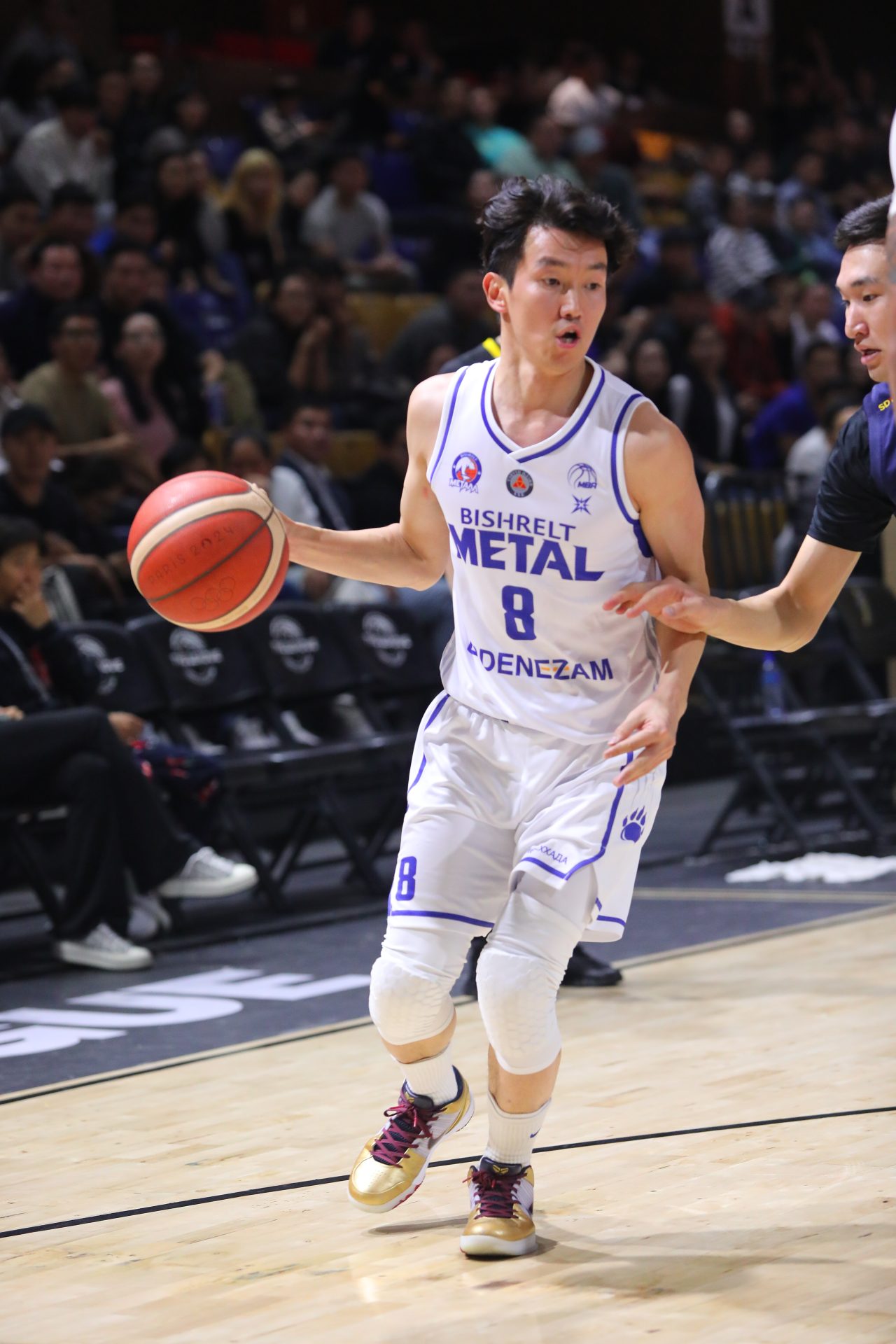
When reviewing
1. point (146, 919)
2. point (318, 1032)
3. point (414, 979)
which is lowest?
point (146, 919)

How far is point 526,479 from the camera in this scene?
11.0 feet

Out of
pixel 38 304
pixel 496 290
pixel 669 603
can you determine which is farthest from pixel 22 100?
pixel 669 603

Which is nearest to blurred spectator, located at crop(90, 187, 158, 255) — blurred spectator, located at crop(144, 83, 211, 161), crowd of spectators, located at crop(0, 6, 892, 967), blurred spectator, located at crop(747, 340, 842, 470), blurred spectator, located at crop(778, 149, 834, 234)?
crowd of spectators, located at crop(0, 6, 892, 967)

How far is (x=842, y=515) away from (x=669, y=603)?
0.49m

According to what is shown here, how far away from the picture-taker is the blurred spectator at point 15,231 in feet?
31.8

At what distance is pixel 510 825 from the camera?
133 inches

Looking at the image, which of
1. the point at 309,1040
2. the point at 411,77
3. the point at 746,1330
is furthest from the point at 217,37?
the point at 746,1330

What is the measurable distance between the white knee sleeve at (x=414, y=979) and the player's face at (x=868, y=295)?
4.16ft

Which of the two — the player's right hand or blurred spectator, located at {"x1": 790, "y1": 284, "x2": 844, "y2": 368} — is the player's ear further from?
blurred spectator, located at {"x1": 790, "y1": 284, "x2": 844, "y2": 368}

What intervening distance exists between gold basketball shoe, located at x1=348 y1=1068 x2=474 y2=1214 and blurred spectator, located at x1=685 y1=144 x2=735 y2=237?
13.0 metres

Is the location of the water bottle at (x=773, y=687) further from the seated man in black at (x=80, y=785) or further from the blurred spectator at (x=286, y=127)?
the blurred spectator at (x=286, y=127)

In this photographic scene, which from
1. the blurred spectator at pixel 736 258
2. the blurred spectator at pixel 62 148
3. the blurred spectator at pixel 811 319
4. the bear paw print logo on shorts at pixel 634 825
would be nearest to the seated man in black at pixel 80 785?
the bear paw print logo on shorts at pixel 634 825

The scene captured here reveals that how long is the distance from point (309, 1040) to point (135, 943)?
1635mm

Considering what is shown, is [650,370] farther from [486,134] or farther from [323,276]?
[486,134]
